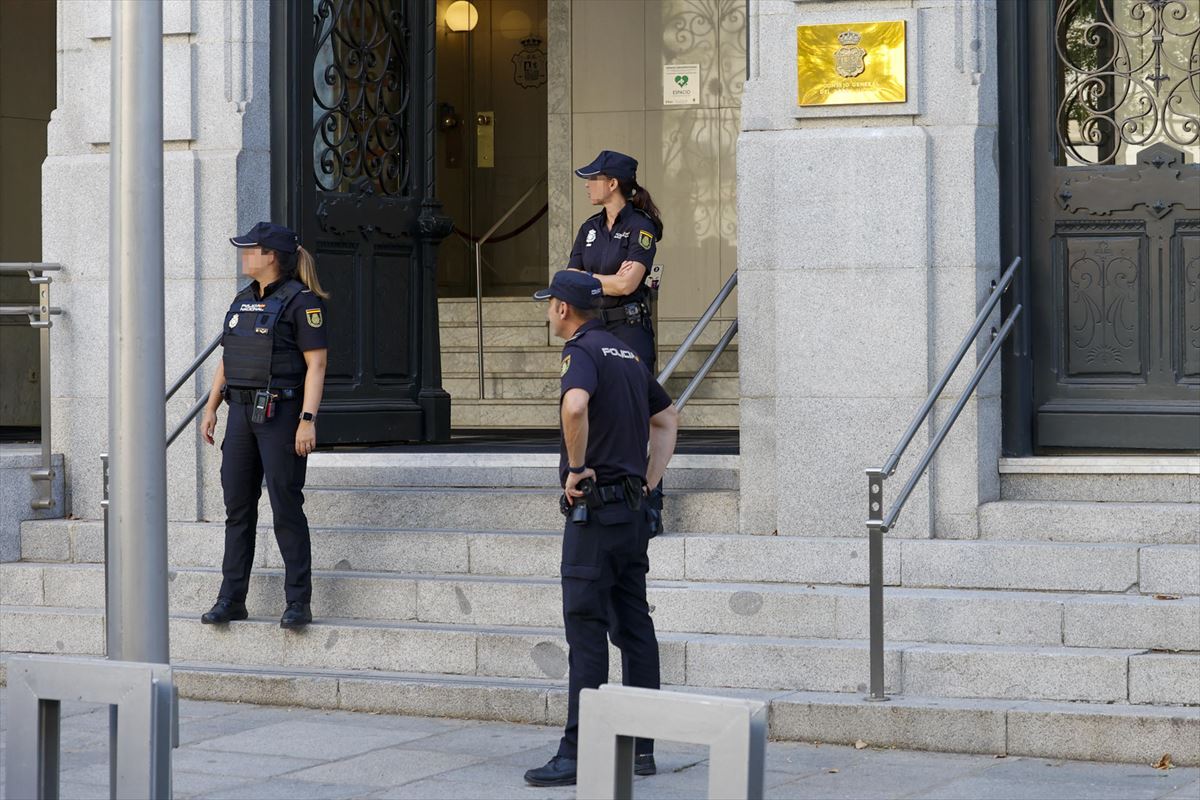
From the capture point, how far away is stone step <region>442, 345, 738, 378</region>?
586 inches

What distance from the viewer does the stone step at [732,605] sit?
8.15 m

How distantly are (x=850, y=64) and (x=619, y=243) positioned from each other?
4.76 feet

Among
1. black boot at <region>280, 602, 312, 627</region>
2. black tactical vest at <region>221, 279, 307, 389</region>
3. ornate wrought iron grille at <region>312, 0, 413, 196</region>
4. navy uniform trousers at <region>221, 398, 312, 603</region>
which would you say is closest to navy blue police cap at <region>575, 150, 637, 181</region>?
black tactical vest at <region>221, 279, 307, 389</region>

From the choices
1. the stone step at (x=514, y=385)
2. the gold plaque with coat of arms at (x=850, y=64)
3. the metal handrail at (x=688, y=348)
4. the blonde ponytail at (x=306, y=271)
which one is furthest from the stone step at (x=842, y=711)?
the stone step at (x=514, y=385)

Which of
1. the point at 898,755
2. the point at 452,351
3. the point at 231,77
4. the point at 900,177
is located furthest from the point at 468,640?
the point at 452,351

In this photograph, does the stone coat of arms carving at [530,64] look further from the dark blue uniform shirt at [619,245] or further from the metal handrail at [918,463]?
the metal handrail at [918,463]

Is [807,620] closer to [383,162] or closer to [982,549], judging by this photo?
[982,549]

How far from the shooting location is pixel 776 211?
371 inches

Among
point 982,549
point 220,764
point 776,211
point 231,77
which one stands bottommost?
point 220,764

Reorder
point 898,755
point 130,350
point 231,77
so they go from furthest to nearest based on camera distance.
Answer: point 231,77 → point 898,755 → point 130,350

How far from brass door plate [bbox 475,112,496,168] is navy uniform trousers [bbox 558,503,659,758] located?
1250 cm

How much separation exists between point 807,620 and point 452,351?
7.41 metres

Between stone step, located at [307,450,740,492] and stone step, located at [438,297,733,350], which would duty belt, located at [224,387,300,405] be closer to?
stone step, located at [307,450,740,492]

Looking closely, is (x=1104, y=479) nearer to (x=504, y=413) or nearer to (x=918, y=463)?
(x=918, y=463)
